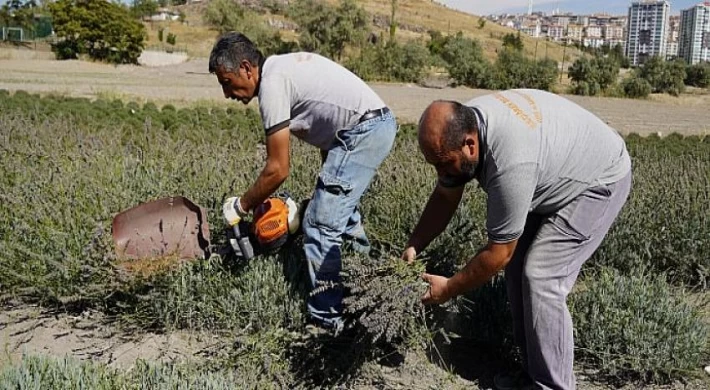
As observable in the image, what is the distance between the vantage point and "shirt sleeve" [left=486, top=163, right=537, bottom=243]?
2693 millimetres

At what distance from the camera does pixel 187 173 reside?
5.07 meters

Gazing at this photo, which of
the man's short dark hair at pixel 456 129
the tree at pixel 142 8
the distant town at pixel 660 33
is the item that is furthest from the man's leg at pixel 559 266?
the tree at pixel 142 8

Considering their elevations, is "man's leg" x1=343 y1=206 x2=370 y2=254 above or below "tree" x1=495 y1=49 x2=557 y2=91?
below

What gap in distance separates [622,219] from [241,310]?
2.58 meters

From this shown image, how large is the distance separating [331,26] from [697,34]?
6178 centimetres

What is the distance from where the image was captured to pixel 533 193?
2.79m

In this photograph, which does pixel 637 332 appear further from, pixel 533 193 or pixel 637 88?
pixel 637 88

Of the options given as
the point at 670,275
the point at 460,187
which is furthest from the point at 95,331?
the point at 670,275

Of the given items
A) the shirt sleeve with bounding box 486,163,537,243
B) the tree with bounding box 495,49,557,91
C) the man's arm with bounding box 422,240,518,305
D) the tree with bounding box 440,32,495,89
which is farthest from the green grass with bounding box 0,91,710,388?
the tree with bounding box 440,32,495,89

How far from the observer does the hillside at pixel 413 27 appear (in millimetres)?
66812

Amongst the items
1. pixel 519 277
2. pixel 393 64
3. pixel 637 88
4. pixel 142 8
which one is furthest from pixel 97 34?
pixel 519 277

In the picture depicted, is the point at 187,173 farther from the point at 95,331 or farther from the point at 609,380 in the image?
the point at 609,380

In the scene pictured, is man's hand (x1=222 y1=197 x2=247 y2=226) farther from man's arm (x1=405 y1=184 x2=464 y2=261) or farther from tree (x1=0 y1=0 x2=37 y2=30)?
tree (x1=0 y1=0 x2=37 y2=30)

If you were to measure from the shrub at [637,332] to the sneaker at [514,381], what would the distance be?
319mm
